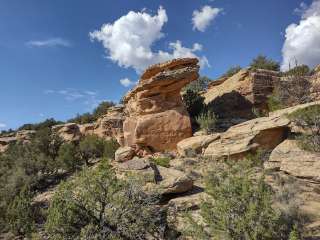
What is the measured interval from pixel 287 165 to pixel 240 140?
325 cm

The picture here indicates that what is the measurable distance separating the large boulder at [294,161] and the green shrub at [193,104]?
9.42 m

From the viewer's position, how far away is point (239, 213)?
866 centimetres

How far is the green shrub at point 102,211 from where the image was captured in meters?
9.78

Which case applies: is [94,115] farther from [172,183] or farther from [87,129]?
[172,183]

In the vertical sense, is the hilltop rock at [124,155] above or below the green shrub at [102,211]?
above

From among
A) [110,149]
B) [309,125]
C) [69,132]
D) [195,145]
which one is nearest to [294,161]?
[309,125]

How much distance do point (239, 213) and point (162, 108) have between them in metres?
13.6

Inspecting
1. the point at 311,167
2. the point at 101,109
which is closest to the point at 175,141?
the point at 311,167

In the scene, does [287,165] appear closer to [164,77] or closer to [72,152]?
[164,77]

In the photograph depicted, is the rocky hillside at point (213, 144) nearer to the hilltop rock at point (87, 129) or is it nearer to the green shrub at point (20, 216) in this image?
the green shrub at point (20, 216)

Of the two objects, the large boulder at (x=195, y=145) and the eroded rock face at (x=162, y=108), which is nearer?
the large boulder at (x=195, y=145)

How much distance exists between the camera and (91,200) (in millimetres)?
10492

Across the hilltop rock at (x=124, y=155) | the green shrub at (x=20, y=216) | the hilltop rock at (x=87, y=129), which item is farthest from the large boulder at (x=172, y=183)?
the hilltop rock at (x=87, y=129)

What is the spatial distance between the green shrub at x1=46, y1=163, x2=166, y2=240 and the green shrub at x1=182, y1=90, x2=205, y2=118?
13.4 meters
